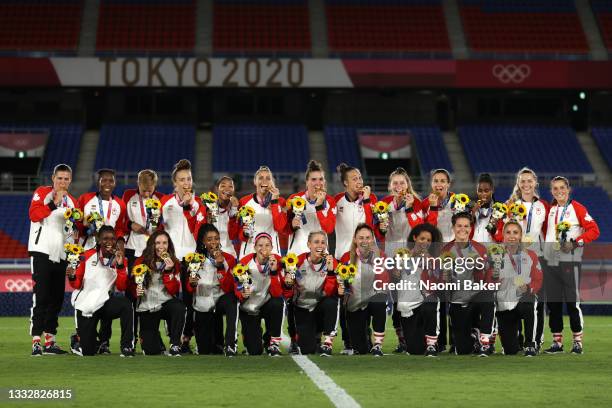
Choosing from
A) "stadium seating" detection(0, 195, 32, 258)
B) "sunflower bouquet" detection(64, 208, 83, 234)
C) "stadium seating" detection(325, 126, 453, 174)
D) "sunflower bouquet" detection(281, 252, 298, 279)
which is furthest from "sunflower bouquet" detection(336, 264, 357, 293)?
"stadium seating" detection(325, 126, 453, 174)

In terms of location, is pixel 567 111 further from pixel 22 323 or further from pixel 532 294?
pixel 532 294

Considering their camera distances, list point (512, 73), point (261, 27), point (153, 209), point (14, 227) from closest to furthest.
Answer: point (153, 209) → point (14, 227) → point (512, 73) → point (261, 27)

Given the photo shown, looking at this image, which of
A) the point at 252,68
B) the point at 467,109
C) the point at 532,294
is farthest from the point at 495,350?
the point at 467,109

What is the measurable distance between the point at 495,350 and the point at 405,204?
6.11 feet

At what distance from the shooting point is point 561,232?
39.6 ft

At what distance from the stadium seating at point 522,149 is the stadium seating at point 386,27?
304 cm

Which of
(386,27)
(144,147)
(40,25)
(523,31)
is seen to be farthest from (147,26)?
(523,31)

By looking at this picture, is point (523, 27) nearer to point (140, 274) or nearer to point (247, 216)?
point (247, 216)

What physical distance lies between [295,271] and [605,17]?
30.6m

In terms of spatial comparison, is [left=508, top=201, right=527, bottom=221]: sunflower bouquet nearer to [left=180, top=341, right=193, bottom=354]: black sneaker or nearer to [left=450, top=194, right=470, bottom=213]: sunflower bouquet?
[left=450, top=194, right=470, bottom=213]: sunflower bouquet

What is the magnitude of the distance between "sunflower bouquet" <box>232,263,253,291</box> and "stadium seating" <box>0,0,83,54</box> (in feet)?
87.3

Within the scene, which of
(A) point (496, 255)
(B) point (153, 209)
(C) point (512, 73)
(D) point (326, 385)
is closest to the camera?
(D) point (326, 385)

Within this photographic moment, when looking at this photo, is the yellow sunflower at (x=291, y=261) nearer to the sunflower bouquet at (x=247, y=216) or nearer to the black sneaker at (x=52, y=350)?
the sunflower bouquet at (x=247, y=216)

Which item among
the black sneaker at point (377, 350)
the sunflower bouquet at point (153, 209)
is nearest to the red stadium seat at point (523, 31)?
the sunflower bouquet at point (153, 209)
